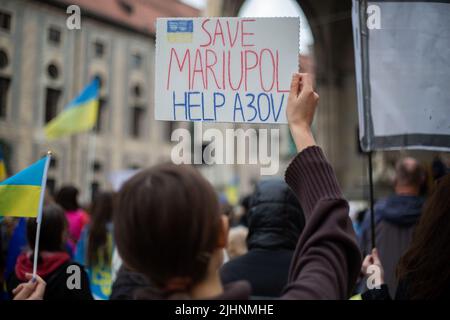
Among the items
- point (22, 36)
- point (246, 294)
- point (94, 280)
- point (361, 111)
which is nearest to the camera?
point (246, 294)

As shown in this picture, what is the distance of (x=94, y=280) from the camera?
15.0ft

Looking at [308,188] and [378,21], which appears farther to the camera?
[378,21]

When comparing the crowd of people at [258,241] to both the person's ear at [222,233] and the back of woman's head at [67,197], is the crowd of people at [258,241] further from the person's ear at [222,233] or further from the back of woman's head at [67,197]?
the back of woman's head at [67,197]

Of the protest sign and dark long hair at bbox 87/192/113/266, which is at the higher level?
the protest sign

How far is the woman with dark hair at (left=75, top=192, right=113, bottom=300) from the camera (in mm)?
4570

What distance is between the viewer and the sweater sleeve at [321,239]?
4.32 feet

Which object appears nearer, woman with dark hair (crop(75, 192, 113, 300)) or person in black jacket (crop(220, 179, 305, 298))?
person in black jacket (crop(220, 179, 305, 298))

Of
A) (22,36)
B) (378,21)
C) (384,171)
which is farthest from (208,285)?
(22,36)

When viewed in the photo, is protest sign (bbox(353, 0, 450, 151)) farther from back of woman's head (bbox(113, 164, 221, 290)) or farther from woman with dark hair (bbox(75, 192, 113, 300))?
woman with dark hair (bbox(75, 192, 113, 300))

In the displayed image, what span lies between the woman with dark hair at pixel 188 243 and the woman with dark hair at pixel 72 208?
14.0 feet

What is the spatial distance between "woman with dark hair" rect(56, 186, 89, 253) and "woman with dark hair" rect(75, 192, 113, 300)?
2.49ft

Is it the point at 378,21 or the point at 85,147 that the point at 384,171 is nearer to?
the point at 85,147

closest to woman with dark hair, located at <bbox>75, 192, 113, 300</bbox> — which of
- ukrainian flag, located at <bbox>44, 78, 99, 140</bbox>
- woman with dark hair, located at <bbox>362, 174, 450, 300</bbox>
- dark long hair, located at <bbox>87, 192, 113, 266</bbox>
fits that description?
dark long hair, located at <bbox>87, 192, 113, 266</bbox>

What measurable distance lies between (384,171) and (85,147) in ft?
47.8
